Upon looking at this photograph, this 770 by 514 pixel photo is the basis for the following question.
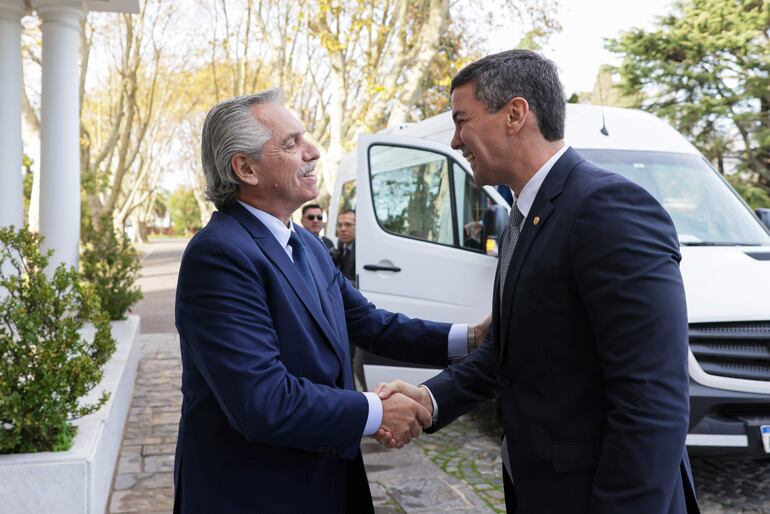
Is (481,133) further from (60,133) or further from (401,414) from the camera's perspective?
(60,133)

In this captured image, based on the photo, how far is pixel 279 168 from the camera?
240cm

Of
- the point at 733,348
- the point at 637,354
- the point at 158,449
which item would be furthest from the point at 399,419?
the point at 158,449

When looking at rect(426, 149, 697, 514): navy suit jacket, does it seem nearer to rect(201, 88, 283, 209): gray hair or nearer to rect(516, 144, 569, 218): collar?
rect(516, 144, 569, 218): collar

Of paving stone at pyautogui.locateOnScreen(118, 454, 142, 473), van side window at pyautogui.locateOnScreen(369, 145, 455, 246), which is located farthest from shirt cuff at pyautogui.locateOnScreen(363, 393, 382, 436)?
van side window at pyautogui.locateOnScreen(369, 145, 455, 246)

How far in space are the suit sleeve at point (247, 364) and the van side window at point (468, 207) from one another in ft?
13.2

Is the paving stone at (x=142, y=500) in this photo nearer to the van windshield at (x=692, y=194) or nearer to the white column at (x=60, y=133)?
the van windshield at (x=692, y=194)

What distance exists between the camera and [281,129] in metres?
2.40

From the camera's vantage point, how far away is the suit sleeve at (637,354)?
179 cm

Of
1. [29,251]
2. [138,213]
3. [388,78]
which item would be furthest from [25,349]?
[138,213]

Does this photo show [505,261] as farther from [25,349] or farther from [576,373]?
[25,349]

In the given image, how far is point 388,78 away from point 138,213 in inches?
1971

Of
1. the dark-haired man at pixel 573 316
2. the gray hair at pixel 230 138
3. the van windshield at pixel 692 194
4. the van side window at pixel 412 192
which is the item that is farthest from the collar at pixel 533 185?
the van side window at pixel 412 192

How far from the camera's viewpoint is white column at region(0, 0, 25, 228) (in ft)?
28.5

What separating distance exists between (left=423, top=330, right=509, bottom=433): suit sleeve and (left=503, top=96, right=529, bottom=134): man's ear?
83 cm
